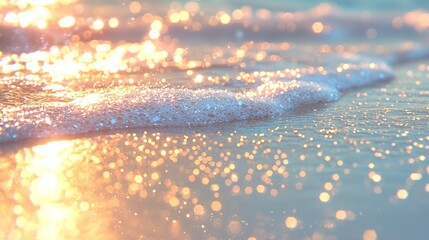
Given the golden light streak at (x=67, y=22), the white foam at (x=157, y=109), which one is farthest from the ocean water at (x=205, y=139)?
the golden light streak at (x=67, y=22)

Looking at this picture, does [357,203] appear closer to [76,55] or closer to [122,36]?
[76,55]

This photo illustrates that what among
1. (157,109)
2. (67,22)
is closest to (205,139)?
(157,109)

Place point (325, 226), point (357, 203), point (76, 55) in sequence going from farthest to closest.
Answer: point (76, 55)
point (357, 203)
point (325, 226)

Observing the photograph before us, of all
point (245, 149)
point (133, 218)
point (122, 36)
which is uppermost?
point (122, 36)

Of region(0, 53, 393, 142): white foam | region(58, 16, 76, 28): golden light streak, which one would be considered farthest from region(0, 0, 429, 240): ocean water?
region(58, 16, 76, 28): golden light streak

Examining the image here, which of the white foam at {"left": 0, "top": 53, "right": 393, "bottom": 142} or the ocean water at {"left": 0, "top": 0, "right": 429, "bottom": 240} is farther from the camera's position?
the white foam at {"left": 0, "top": 53, "right": 393, "bottom": 142}

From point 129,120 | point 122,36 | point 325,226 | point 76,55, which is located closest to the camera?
point 325,226

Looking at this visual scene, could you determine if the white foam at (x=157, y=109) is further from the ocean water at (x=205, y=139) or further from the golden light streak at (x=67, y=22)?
the golden light streak at (x=67, y=22)

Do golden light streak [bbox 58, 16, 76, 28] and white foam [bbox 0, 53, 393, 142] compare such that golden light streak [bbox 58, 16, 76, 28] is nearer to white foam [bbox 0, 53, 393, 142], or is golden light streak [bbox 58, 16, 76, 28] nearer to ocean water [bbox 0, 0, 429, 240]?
ocean water [bbox 0, 0, 429, 240]

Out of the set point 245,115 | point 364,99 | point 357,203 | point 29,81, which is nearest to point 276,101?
point 245,115
